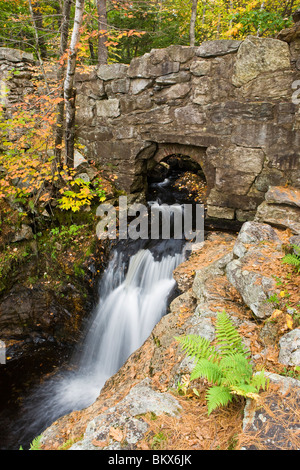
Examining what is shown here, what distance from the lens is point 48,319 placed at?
6.17 meters

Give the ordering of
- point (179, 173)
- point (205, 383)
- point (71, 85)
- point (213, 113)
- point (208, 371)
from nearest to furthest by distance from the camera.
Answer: point (208, 371)
point (205, 383)
point (71, 85)
point (213, 113)
point (179, 173)

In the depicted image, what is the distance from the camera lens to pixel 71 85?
5484 mm

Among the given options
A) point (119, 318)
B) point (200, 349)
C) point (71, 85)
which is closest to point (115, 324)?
point (119, 318)

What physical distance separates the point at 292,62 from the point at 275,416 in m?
5.56

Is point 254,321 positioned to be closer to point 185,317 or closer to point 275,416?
point 185,317

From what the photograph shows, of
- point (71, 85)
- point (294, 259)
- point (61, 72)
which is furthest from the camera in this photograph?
point (61, 72)

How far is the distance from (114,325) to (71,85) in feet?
16.6

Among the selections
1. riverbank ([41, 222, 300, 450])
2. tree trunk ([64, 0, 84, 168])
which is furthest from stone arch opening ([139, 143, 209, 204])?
riverbank ([41, 222, 300, 450])

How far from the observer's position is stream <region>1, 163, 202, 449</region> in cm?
469

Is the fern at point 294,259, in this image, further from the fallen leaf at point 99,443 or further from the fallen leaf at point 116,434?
the fallen leaf at point 99,443

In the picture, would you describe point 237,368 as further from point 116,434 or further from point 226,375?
point 116,434

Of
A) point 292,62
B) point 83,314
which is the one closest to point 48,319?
point 83,314

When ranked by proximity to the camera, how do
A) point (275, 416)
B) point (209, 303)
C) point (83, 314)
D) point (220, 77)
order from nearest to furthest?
point (275, 416), point (209, 303), point (220, 77), point (83, 314)

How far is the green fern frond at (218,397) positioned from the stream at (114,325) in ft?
9.57
